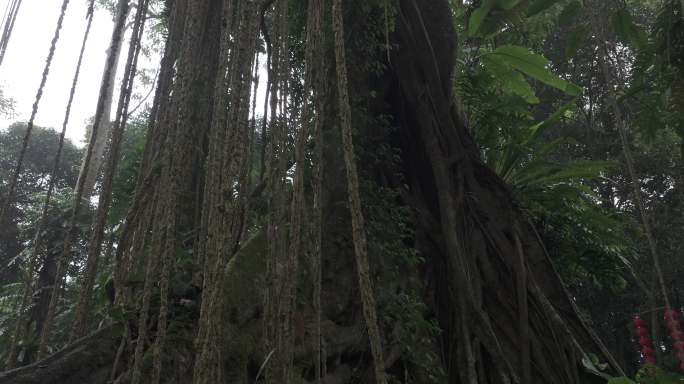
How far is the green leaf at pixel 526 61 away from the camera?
3.24 metres

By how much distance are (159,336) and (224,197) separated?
1.38ft

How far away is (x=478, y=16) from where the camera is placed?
3070mm

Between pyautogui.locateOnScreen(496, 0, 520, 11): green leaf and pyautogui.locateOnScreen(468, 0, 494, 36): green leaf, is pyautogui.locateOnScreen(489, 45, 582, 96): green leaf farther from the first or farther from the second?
pyautogui.locateOnScreen(496, 0, 520, 11): green leaf

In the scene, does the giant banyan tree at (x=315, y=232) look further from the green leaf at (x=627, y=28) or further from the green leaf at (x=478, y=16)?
the green leaf at (x=627, y=28)

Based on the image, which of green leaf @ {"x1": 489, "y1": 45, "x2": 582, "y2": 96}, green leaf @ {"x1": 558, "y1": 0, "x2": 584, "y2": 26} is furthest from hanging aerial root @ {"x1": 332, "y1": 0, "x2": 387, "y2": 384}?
green leaf @ {"x1": 489, "y1": 45, "x2": 582, "y2": 96}

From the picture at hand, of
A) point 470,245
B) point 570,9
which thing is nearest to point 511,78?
point 570,9

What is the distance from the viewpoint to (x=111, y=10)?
7090 millimetres

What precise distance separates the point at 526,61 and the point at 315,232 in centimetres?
241

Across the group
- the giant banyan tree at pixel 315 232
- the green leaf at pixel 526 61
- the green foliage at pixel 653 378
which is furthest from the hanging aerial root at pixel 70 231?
the green leaf at pixel 526 61

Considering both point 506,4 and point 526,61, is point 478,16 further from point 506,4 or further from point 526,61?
point 526,61

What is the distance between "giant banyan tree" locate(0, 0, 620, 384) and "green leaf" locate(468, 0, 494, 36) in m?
0.36

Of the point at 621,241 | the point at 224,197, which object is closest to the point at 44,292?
the point at 224,197

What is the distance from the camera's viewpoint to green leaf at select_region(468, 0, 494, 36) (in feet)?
9.65

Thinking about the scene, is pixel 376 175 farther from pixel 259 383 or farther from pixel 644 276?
pixel 644 276
